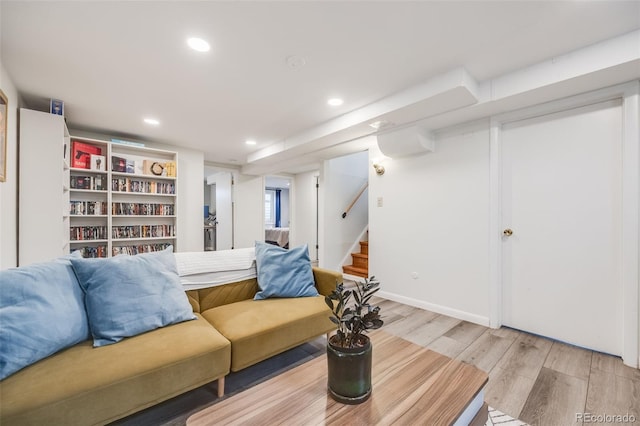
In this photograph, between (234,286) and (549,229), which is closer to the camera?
(234,286)

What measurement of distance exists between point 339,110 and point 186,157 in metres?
2.89

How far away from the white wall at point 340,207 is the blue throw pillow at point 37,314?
3.43 meters

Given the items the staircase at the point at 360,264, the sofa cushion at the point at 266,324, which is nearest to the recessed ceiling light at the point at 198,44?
the sofa cushion at the point at 266,324

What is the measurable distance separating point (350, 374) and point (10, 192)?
2983 mm

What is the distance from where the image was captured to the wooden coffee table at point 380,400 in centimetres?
93

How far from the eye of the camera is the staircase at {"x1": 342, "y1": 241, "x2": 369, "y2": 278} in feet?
14.2

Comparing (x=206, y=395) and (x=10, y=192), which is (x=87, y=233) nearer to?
(x=10, y=192)

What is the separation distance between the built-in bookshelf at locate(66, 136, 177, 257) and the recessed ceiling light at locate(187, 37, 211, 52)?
2441mm

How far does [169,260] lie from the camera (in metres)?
1.80

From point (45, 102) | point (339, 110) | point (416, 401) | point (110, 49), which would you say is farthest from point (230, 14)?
point (45, 102)

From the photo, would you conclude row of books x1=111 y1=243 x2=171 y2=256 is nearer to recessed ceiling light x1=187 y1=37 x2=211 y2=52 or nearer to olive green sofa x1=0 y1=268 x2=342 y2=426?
olive green sofa x1=0 y1=268 x2=342 y2=426

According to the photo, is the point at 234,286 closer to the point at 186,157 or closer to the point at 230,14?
the point at 230,14

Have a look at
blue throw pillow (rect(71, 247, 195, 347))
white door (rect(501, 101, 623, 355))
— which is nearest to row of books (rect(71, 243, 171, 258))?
blue throw pillow (rect(71, 247, 195, 347))

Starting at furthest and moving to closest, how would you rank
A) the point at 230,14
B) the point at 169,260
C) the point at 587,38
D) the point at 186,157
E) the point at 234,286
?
the point at 186,157 < the point at 234,286 < the point at 169,260 < the point at 587,38 < the point at 230,14
